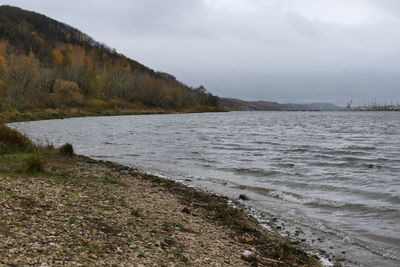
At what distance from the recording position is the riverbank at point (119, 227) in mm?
7355

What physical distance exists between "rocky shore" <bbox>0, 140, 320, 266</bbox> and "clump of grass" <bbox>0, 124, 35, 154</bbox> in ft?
18.8

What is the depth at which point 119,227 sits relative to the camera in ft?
31.1

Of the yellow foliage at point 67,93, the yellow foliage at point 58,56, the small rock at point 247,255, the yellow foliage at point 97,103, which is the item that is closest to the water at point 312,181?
the small rock at point 247,255

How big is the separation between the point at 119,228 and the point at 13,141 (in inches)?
616

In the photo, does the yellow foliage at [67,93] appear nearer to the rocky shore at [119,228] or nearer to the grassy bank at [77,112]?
the grassy bank at [77,112]

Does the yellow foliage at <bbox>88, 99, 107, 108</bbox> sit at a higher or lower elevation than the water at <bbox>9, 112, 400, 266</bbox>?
higher

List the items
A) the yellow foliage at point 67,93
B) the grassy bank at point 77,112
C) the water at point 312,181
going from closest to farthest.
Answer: the water at point 312,181 → the grassy bank at point 77,112 → the yellow foliage at point 67,93

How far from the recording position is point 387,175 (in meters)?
23.1

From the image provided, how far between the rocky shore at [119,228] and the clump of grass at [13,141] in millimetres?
5745

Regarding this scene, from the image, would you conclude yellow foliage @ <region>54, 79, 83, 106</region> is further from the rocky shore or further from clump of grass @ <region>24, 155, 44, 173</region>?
the rocky shore

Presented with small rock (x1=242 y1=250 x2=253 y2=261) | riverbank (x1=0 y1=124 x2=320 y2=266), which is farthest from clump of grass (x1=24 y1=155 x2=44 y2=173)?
small rock (x1=242 y1=250 x2=253 y2=261)

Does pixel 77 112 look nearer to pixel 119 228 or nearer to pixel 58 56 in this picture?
pixel 58 56

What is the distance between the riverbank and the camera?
7355mm

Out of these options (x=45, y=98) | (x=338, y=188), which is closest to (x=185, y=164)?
(x=338, y=188)
